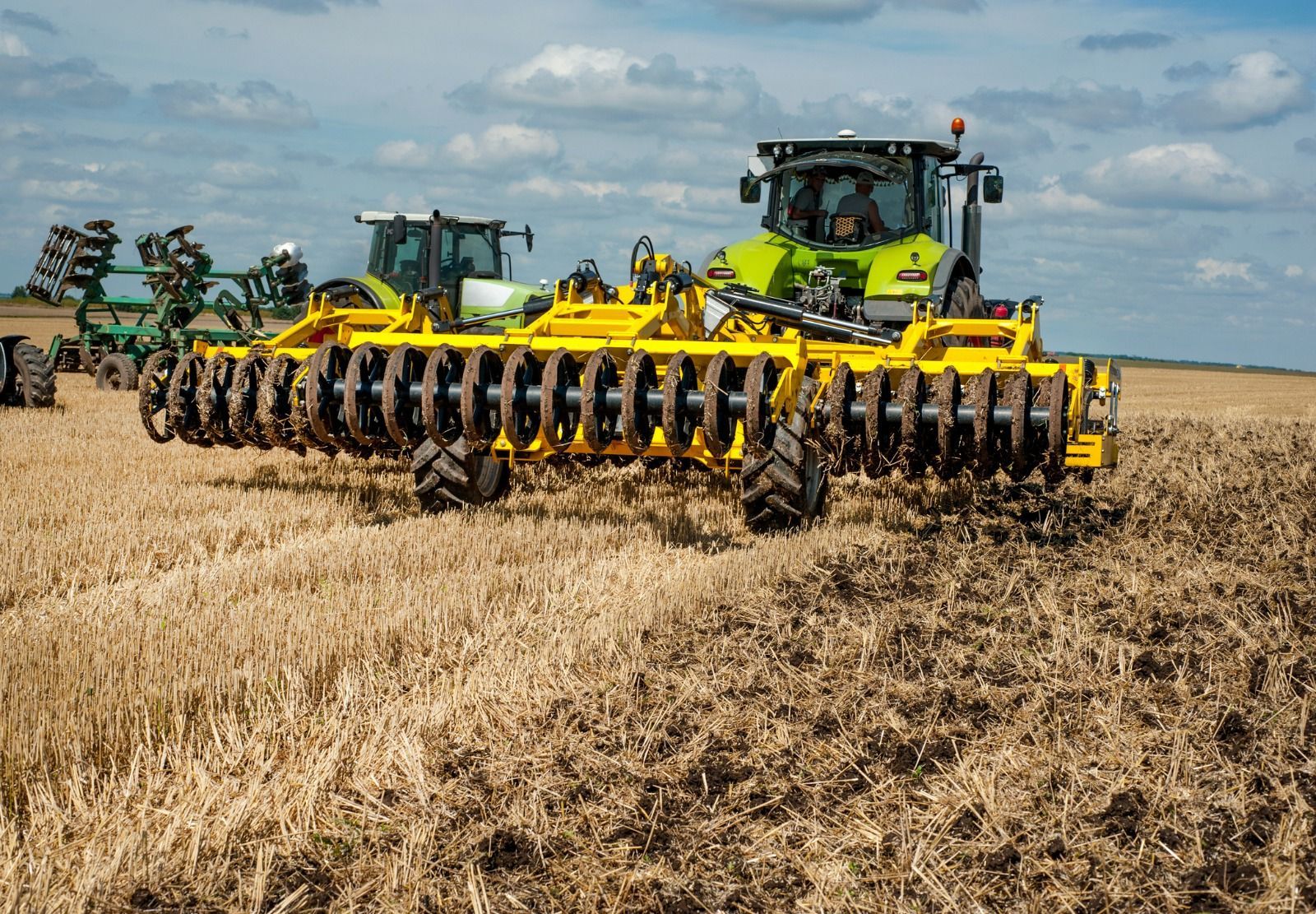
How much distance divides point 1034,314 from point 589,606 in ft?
11.8

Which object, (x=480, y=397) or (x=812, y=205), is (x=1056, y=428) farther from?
(x=812, y=205)

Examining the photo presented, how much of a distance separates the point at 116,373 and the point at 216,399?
955cm

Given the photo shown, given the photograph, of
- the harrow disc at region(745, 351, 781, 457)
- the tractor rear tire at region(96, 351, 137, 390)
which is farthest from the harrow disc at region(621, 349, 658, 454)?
the tractor rear tire at region(96, 351, 137, 390)

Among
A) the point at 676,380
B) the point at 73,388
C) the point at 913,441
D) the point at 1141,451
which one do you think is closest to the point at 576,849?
the point at 676,380

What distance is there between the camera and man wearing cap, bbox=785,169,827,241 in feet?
29.1

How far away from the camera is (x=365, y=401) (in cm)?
587

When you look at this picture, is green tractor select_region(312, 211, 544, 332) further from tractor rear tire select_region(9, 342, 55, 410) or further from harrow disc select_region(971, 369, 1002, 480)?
harrow disc select_region(971, 369, 1002, 480)

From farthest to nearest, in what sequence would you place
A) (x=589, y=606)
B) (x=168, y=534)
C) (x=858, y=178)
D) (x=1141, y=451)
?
(x=1141, y=451) < (x=858, y=178) < (x=168, y=534) < (x=589, y=606)

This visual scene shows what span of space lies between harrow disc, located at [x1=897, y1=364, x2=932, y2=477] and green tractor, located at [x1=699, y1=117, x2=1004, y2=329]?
252 centimetres

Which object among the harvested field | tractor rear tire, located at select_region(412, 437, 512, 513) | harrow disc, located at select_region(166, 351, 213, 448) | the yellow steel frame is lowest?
the harvested field

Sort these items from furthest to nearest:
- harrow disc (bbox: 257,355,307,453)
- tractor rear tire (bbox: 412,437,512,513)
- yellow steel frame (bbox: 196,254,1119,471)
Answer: tractor rear tire (bbox: 412,437,512,513) → harrow disc (bbox: 257,355,307,453) → yellow steel frame (bbox: 196,254,1119,471)

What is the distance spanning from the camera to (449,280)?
1191 centimetres

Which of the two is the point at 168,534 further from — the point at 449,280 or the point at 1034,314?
the point at 449,280

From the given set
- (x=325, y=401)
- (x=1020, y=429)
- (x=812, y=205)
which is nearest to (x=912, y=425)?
(x=1020, y=429)
